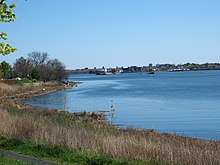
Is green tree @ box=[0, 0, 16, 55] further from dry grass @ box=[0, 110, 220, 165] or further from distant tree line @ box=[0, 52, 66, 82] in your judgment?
distant tree line @ box=[0, 52, 66, 82]

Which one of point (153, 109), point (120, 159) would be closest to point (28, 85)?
point (153, 109)

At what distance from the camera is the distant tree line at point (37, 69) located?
386 ft

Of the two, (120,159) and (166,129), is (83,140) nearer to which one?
(120,159)

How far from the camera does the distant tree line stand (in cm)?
11762

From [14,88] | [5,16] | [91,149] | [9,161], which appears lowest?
[14,88]

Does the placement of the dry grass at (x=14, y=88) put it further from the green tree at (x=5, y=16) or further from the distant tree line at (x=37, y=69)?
the green tree at (x=5, y=16)

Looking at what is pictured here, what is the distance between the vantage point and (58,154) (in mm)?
12930

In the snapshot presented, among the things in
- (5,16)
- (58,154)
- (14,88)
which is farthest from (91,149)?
(14,88)

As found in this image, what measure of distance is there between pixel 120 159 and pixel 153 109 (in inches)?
1234

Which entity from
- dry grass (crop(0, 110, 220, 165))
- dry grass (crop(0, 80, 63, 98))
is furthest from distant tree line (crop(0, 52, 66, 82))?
dry grass (crop(0, 110, 220, 165))

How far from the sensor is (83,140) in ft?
49.5

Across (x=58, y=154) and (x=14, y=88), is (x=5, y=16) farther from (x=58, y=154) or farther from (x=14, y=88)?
(x=14, y=88)

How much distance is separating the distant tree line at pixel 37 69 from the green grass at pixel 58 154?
101 m

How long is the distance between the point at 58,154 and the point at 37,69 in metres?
Answer: 109
